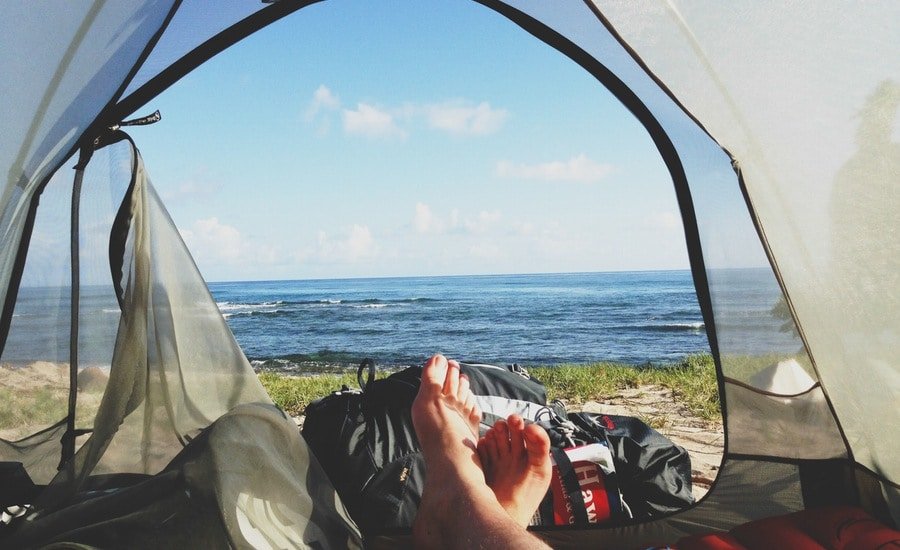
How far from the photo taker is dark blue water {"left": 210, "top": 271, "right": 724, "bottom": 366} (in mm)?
15789

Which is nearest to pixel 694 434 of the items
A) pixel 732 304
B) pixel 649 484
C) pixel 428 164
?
pixel 649 484

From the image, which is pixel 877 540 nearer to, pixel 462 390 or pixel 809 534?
pixel 809 534

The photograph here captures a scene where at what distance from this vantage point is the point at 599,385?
5.19 metres

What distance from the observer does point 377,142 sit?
40.7 metres

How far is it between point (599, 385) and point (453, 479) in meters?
3.87

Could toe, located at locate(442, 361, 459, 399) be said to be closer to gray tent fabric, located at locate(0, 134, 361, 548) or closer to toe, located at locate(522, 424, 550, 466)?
toe, located at locate(522, 424, 550, 466)

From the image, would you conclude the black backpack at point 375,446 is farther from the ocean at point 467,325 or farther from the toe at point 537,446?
the ocean at point 467,325

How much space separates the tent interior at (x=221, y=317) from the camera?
1331 mm

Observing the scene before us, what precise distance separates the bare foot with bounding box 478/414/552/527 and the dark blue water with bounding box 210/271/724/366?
1191cm

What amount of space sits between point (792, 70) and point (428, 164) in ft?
123

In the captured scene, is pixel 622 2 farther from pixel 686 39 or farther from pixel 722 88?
pixel 722 88

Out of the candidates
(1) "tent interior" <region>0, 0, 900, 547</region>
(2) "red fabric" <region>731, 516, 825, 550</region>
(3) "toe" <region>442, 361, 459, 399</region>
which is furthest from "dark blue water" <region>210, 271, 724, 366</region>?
(2) "red fabric" <region>731, 516, 825, 550</region>

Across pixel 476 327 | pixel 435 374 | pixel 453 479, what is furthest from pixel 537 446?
pixel 476 327

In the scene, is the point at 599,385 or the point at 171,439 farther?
the point at 599,385
